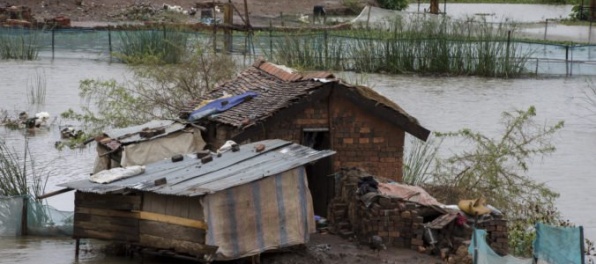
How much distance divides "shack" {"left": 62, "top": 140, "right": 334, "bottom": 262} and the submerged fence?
Result: 19.0 meters

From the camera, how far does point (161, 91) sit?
74.9 feet

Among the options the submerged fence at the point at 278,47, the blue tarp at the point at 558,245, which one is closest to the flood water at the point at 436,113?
the submerged fence at the point at 278,47

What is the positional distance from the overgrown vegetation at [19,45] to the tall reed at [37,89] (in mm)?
2919

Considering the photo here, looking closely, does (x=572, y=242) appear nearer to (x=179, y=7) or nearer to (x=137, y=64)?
(x=137, y=64)

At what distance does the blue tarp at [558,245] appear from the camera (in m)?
12.7

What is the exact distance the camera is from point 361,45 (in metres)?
35.9

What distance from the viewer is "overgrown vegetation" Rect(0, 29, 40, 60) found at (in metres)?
37.1

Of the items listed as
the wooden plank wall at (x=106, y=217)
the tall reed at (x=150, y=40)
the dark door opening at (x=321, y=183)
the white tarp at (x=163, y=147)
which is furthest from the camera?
the tall reed at (x=150, y=40)

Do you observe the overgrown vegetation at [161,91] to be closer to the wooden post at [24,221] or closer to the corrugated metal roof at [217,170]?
the wooden post at [24,221]

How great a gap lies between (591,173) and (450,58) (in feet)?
42.8

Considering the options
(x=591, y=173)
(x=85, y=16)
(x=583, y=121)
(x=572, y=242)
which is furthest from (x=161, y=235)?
(x=85, y=16)

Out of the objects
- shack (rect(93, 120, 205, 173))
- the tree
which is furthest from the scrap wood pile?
shack (rect(93, 120, 205, 173))

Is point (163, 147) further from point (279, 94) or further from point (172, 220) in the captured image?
point (172, 220)

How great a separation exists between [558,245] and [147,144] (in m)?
6.00
